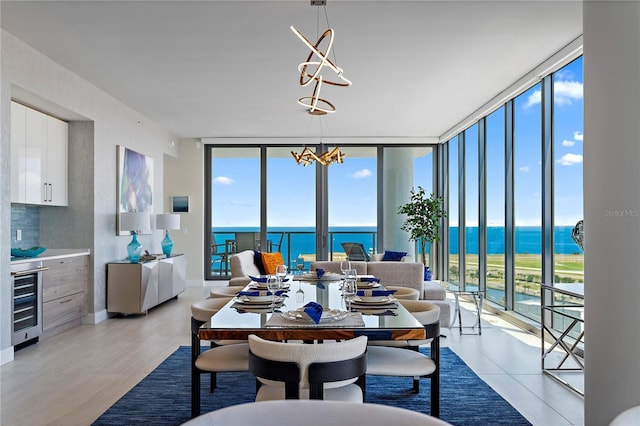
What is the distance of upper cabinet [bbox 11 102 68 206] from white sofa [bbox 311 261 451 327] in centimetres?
317

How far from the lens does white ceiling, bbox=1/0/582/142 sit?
3.95 m

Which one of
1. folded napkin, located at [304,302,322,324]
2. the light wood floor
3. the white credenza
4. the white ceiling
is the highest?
the white ceiling

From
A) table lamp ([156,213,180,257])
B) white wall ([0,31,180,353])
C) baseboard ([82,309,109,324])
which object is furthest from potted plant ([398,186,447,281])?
baseboard ([82,309,109,324])

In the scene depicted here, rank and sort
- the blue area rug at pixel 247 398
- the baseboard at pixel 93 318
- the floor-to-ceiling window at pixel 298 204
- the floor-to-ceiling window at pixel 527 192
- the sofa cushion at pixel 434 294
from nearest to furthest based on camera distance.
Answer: the blue area rug at pixel 247 398
the floor-to-ceiling window at pixel 527 192
the sofa cushion at pixel 434 294
the baseboard at pixel 93 318
the floor-to-ceiling window at pixel 298 204

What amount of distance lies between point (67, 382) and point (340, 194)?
710cm

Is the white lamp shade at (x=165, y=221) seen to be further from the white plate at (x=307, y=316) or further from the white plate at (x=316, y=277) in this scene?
the white plate at (x=307, y=316)

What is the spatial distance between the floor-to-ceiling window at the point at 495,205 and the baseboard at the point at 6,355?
18.4 feet

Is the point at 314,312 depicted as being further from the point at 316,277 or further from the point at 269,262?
the point at 269,262

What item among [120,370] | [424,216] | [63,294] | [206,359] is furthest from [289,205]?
[206,359]

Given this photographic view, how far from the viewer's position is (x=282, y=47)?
15.7 ft

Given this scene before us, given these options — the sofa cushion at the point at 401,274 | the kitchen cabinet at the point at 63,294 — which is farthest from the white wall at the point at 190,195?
the sofa cushion at the point at 401,274

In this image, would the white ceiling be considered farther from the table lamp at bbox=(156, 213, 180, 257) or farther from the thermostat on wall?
the thermostat on wall

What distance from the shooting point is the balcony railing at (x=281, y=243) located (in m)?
10.2

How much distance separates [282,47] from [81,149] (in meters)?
3.01
